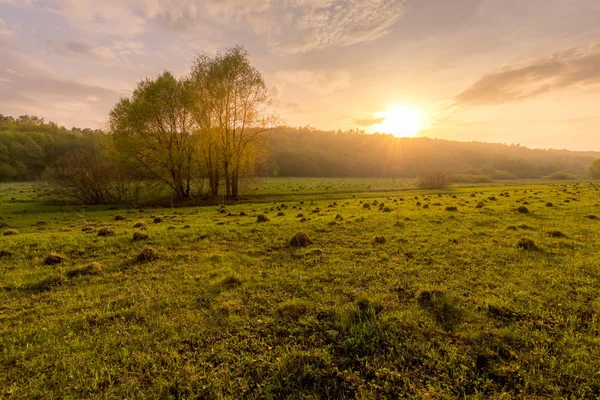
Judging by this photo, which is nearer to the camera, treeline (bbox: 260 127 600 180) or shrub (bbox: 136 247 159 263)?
shrub (bbox: 136 247 159 263)

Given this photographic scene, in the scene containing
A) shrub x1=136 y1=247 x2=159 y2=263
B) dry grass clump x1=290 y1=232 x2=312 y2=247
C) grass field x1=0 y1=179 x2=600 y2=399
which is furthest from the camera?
dry grass clump x1=290 y1=232 x2=312 y2=247

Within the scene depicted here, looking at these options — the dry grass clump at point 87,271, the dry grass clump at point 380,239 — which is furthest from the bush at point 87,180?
the dry grass clump at point 380,239

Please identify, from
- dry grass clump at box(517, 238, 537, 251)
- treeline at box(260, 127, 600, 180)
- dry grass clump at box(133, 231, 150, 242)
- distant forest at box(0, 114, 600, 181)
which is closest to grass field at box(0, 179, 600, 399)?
dry grass clump at box(517, 238, 537, 251)

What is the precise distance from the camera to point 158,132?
36938mm

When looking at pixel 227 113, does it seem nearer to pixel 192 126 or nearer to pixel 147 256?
pixel 192 126

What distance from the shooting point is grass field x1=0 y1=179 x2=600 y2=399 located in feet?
16.2

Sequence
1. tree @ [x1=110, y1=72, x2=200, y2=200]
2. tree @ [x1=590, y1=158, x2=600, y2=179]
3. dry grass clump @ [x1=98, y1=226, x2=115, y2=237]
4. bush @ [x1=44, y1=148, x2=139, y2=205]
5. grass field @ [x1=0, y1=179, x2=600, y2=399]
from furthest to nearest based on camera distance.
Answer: tree @ [x1=590, y1=158, x2=600, y2=179] → tree @ [x1=110, y1=72, x2=200, y2=200] → bush @ [x1=44, y1=148, x2=139, y2=205] → dry grass clump @ [x1=98, y1=226, x2=115, y2=237] → grass field @ [x1=0, y1=179, x2=600, y2=399]

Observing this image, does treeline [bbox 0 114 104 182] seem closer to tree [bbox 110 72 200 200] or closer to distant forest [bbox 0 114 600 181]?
distant forest [bbox 0 114 600 181]

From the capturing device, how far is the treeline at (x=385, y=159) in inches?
5005

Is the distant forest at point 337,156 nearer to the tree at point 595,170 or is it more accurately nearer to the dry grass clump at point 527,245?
the tree at point 595,170

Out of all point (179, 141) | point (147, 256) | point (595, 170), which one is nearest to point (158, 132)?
point (179, 141)

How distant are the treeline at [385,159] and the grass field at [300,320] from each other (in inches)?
3565

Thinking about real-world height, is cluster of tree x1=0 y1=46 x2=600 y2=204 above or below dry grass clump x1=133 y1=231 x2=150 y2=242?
above

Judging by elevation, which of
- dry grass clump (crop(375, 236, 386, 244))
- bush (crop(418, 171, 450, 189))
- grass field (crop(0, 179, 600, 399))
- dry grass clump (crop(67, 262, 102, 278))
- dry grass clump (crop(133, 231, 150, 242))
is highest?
bush (crop(418, 171, 450, 189))
